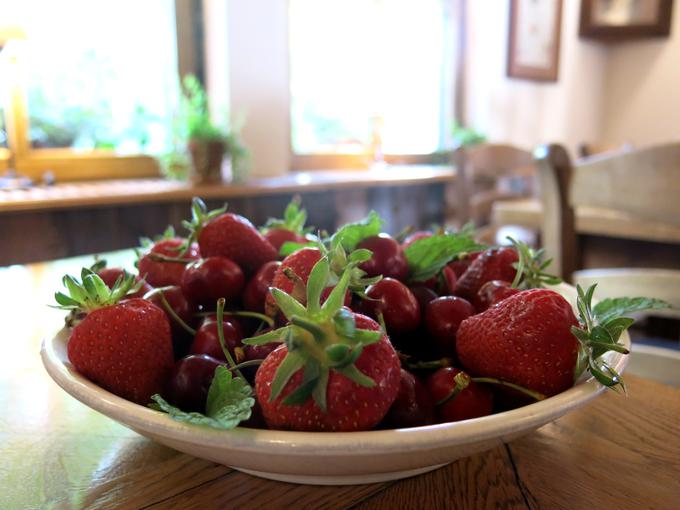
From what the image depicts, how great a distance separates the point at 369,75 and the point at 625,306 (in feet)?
9.63

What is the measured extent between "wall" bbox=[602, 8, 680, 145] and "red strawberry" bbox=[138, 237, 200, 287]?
4.15m

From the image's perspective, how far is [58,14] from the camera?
2010 millimetres

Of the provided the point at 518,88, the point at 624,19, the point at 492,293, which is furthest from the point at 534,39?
the point at 492,293

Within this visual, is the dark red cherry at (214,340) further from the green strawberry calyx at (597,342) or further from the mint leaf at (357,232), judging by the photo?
the green strawberry calyx at (597,342)

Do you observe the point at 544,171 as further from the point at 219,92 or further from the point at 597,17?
the point at 597,17

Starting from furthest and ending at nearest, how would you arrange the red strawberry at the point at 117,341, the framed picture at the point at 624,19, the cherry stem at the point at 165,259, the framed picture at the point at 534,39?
the framed picture at the point at 624,19 → the framed picture at the point at 534,39 → the cherry stem at the point at 165,259 → the red strawberry at the point at 117,341

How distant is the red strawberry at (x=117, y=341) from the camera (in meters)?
0.37

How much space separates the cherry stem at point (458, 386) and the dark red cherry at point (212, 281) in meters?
0.18

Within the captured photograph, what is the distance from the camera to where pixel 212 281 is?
0.43 meters

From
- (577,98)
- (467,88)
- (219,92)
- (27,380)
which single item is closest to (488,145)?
(219,92)

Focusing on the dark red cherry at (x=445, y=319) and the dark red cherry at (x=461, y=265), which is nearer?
the dark red cherry at (x=445, y=319)

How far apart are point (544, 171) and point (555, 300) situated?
75cm

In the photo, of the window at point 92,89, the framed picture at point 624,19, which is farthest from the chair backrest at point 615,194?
the framed picture at point 624,19

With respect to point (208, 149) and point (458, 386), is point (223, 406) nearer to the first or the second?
point (458, 386)
